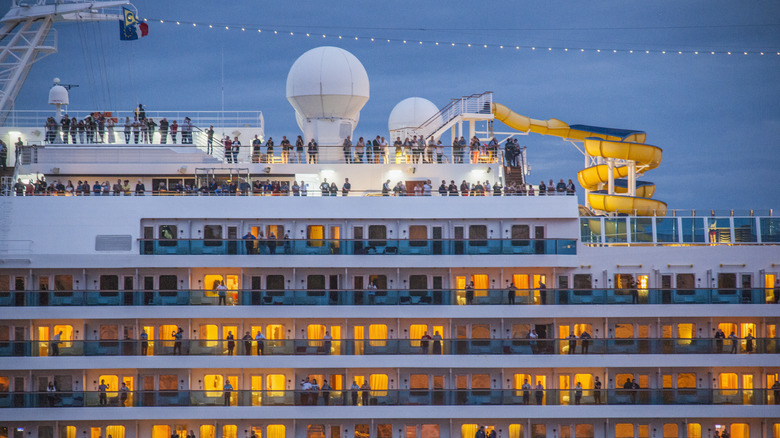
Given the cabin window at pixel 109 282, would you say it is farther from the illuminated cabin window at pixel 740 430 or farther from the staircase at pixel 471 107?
the illuminated cabin window at pixel 740 430

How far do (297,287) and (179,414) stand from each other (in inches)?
262

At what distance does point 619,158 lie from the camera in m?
41.5

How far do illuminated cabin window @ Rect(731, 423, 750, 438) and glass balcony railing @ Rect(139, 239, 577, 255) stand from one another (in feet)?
32.7

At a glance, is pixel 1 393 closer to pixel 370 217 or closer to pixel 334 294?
pixel 334 294

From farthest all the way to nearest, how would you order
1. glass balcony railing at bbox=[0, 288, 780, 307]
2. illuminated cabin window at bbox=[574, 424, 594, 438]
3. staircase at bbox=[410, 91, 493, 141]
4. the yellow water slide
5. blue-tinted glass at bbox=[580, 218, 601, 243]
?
staircase at bbox=[410, 91, 493, 141] → the yellow water slide → blue-tinted glass at bbox=[580, 218, 601, 243] → illuminated cabin window at bbox=[574, 424, 594, 438] → glass balcony railing at bbox=[0, 288, 780, 307]

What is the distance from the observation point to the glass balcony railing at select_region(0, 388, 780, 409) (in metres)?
35.1

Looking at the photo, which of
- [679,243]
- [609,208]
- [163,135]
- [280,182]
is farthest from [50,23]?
[679,243]

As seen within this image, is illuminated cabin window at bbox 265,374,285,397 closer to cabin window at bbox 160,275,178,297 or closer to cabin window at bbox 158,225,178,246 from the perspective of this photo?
cabin window at bbox 160,275,178,297

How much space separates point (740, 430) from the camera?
3659 centimetres

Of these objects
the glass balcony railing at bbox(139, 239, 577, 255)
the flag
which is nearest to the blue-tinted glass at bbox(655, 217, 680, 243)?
the glass balcony railing at bbox(139, 239, 577, 255)

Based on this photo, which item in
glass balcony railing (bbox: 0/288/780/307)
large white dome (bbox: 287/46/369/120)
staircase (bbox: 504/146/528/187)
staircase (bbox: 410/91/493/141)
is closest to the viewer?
glass balcony railing (bbox: 0/288/780/307)

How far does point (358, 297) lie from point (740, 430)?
1606 cm

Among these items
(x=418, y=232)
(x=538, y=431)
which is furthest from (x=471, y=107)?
(x=538, y=431)

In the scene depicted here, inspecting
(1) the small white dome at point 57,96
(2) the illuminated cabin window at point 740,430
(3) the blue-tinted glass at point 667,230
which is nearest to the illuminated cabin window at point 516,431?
(2) the illuminated cabin window at point 740,430
